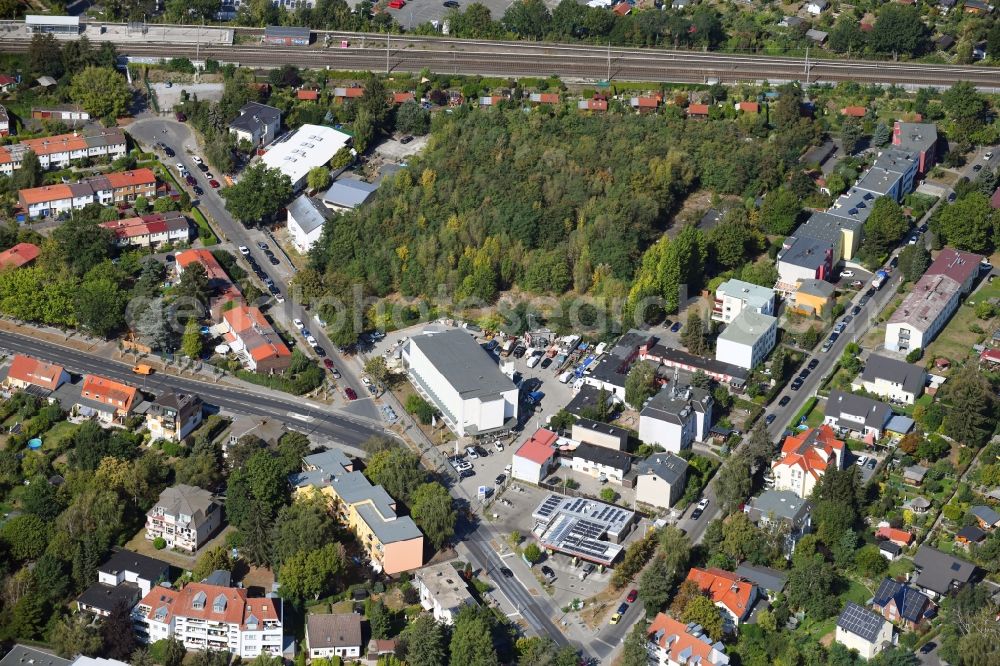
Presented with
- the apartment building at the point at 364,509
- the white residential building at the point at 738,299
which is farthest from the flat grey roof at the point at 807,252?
the apartment building at the point at 364,509

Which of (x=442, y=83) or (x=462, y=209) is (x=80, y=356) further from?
(x=442, y=83)

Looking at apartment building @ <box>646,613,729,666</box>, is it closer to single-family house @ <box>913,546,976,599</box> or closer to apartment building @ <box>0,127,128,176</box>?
single-family house @ <box>913,546,976,599</box>

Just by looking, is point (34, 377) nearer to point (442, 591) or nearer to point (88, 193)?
point (88, 193)

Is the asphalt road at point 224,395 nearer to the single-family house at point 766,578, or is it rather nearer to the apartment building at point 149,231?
the apartment building at point 149,231

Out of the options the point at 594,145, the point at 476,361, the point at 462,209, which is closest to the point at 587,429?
the point at 476,361

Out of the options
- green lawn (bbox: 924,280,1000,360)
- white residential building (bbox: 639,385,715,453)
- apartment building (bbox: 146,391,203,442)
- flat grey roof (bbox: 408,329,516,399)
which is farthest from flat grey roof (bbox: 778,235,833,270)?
apartment building (bbox: 146,391,203,442)

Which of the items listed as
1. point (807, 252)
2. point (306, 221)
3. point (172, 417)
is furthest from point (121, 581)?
point (807, 252)
